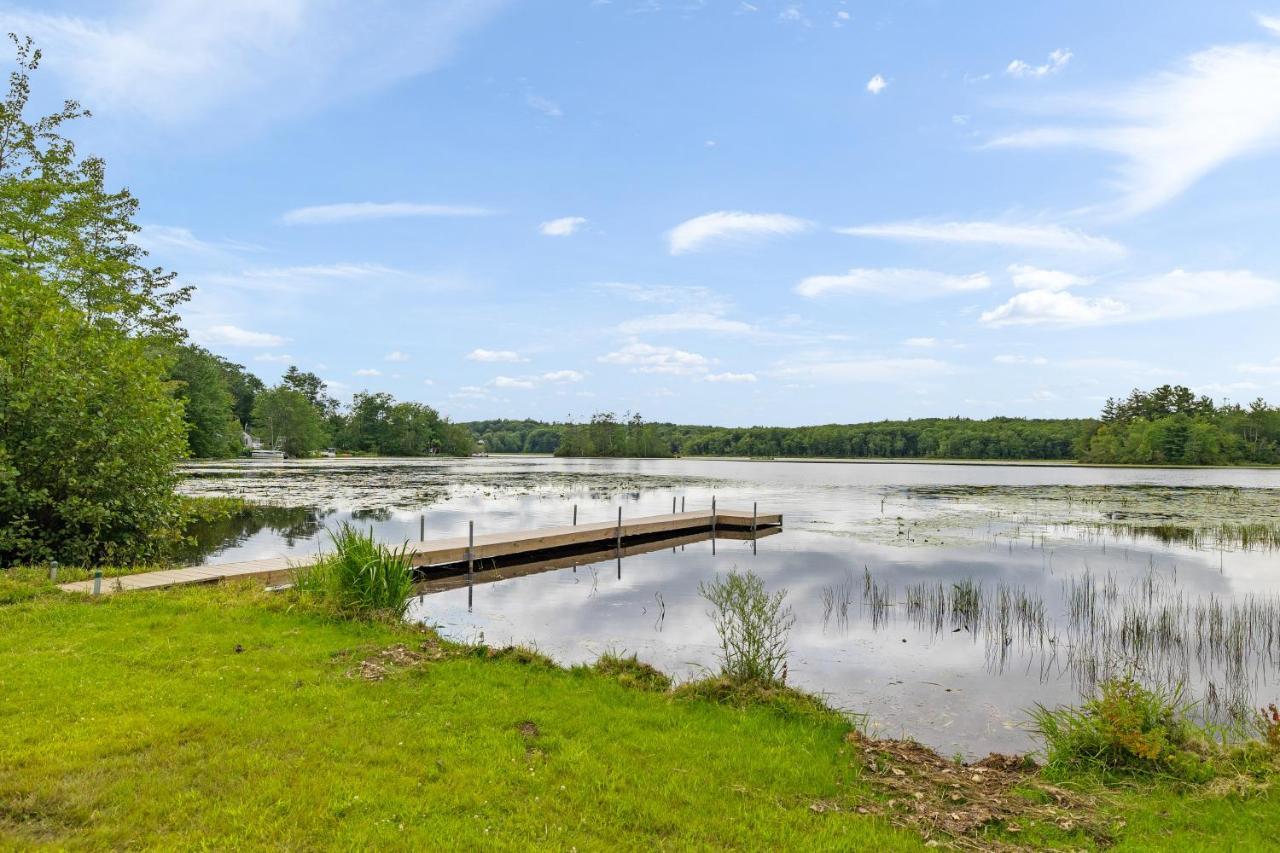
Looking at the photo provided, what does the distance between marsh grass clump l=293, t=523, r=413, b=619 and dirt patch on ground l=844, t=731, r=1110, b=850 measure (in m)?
7.11

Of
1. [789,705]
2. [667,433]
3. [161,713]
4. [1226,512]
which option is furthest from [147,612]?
[667,433]

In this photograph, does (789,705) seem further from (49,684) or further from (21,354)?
(21,354)

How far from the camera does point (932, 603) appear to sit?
46.3 feet

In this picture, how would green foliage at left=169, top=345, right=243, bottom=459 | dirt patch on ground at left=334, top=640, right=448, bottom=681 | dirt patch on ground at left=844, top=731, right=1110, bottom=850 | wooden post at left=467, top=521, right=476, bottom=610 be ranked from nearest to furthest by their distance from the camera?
dirt patch on ground at left=844, top=731, right=1110, bottom=850 → dirt patch on ground at left=334, top=640, right=448, bottom=681 → wooden post at left=467, top=521, right=476, bottom=610 → green foliage at left=169, top=345, right=243, bottom=459

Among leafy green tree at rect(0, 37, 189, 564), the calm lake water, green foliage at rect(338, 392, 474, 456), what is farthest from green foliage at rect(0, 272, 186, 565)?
green foliage at rect(338, 392, 474, 456)

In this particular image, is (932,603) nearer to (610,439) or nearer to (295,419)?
(295,419)

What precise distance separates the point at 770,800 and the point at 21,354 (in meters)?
16.0

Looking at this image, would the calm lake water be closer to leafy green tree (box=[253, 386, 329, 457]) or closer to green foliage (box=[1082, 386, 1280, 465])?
leafy green tree (box=[253, 386, 329, 457])

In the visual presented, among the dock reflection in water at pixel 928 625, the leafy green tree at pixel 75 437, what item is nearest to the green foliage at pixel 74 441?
the leafy green tree at pixel 75 437

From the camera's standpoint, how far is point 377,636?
29.2 feet

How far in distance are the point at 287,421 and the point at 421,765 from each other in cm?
10093

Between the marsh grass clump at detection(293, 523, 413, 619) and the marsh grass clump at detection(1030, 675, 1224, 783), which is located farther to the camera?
the marsh grass clump at detection(293, 523, 413, 619)

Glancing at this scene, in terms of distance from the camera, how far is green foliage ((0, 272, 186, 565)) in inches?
494

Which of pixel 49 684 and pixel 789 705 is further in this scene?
pixel 789 705
